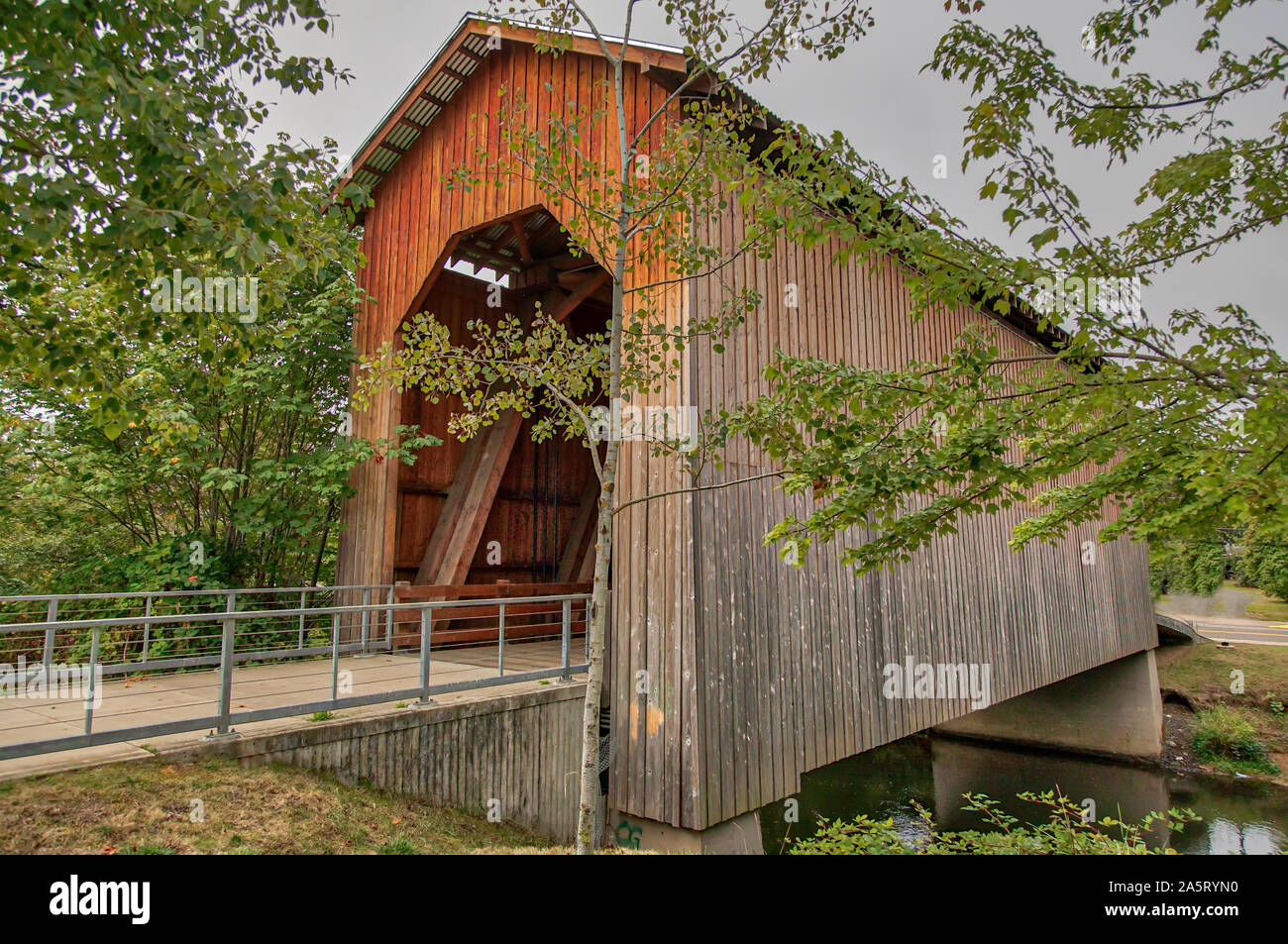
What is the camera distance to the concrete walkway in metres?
4.40

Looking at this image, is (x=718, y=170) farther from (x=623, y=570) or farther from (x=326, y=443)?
(x=326, y=443)

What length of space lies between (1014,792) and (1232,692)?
8812 millimetres

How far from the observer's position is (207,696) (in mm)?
5898

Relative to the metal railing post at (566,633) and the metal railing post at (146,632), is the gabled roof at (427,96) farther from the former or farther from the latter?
the metal railing post at (566,633)

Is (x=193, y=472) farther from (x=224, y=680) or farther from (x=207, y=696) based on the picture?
(x=224, y=680)

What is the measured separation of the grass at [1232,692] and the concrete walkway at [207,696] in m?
16.3

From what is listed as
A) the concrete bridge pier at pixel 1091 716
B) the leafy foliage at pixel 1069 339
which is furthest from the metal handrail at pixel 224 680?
the concrete bridge pier at pixel 1091 716

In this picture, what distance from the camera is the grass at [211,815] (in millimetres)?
3562

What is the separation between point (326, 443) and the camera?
10578 mm

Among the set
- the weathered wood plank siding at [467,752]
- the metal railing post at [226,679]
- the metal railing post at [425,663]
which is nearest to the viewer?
the metal railing post at [226,679]

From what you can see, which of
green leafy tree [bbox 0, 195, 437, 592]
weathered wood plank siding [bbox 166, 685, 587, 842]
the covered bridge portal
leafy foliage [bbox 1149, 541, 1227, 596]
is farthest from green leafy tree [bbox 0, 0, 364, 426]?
leafy foliage [bbox 1149, 541, 1227, 596]

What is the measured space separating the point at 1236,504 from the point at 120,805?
5.44m
